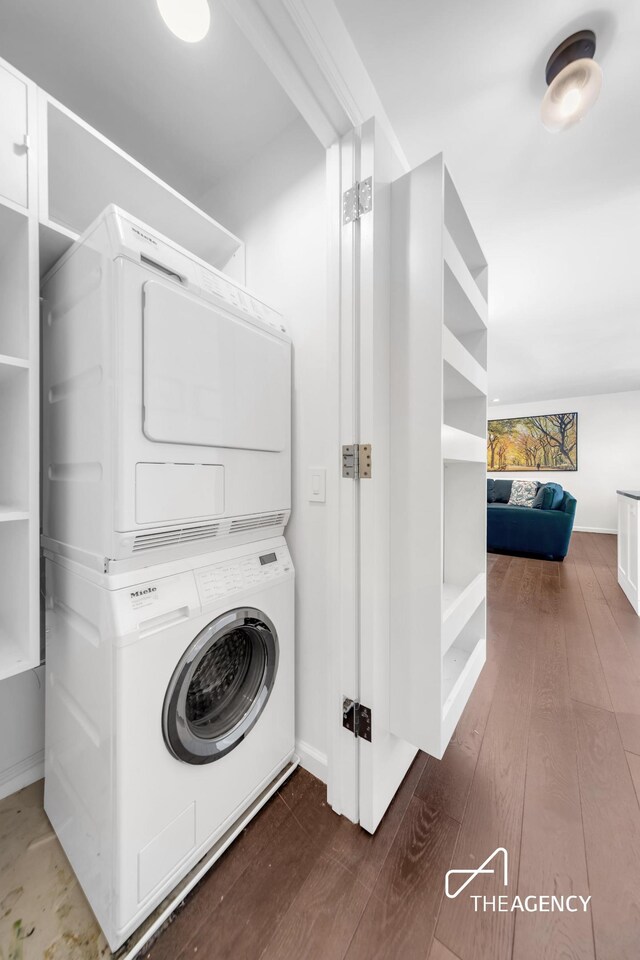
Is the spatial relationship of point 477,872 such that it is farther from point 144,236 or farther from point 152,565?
point 144,236

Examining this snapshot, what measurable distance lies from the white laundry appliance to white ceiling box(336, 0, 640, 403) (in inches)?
36.5

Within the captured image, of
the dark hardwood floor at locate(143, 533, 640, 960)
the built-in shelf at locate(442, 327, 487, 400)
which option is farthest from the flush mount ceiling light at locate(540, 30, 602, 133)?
the dark hardwood floor at locate(143, 533, 640, 960)


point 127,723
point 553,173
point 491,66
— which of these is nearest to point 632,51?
point 491,66

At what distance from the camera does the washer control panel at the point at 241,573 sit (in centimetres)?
105

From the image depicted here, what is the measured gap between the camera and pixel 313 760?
1.33 metres

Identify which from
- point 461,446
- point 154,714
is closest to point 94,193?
point 461,446

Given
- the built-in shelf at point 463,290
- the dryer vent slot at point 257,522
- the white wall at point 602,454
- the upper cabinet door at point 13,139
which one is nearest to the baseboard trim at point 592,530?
the white wall at point 602,454

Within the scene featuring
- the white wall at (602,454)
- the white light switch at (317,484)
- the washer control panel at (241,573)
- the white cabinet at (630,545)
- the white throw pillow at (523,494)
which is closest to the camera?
the washer control panel at (241,573)

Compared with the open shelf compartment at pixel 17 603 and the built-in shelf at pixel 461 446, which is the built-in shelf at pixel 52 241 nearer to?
the open shelf compartment at pixel 17 603

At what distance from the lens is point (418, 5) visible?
3.28 ft

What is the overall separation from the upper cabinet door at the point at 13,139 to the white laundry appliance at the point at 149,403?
16 centimetres

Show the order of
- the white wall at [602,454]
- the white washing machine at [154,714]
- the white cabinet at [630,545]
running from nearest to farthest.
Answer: the white washing machine at [154,714] < the white cabinet at [630,545] < the white wall at [602,454]

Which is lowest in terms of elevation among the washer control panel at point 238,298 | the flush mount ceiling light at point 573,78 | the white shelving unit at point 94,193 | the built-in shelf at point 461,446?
the built-in shelf at point 461,446

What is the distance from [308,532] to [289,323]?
0.84 m
